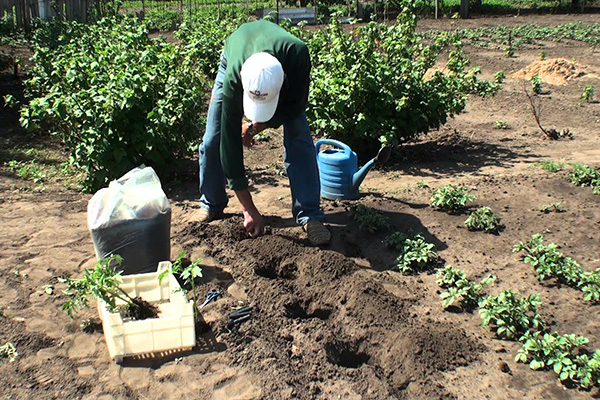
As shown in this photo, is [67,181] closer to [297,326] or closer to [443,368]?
[297,326]

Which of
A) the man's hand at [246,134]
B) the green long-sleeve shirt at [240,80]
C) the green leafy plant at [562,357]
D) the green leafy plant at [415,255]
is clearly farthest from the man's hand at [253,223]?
the green leafy plant at [562,357]

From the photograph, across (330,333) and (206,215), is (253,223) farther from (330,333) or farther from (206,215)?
(330,333)

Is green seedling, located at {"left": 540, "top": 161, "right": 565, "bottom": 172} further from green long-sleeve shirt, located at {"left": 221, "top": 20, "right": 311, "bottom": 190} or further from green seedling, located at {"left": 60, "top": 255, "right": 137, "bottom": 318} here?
green seedling, located at {"left": 60, "top": 255, "right": 137, "bottom": 318}

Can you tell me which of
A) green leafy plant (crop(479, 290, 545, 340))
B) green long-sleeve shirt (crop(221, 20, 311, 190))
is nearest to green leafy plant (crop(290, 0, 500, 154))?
green long-sleeve shirt (crop(221, 20, 311, 190))

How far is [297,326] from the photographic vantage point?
360cm

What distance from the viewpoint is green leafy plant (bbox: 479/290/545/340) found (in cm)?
341

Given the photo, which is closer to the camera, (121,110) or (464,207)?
(464,207)

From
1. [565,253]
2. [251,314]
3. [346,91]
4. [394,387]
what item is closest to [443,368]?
[394,387]

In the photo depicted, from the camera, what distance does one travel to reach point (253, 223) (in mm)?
4410

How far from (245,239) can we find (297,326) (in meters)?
1.12

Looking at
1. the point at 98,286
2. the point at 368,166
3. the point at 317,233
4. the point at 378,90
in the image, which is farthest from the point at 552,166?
the point at 98,286

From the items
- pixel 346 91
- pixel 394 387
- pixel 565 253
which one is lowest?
pixel 394 387

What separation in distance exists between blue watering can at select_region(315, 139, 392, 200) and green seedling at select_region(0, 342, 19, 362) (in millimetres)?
2728

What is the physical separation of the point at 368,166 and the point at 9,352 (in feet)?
9.23
